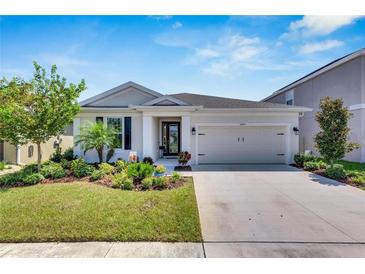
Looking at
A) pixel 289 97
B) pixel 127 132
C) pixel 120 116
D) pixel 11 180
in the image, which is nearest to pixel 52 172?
pixel 11 180

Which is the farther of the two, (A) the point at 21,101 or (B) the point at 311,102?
(B) the point at 311,102


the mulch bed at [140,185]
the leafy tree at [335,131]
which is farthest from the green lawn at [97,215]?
the leafy tree at [335,131]

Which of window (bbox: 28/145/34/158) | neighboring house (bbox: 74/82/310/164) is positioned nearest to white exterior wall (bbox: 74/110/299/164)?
neighboring house (bbox: 74/82/310/164)

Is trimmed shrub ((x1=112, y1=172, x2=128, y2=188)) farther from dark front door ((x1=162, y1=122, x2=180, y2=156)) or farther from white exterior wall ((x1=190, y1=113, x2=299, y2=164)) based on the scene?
dark front door ((x1=162, y1=122, x2=180, y2=156))

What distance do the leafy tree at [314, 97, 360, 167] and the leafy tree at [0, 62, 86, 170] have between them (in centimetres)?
1103

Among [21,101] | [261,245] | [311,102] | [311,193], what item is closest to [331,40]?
[311,193]

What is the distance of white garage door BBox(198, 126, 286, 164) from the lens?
1295cm

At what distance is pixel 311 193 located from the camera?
7180 millimetres

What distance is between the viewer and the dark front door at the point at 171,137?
16.3m

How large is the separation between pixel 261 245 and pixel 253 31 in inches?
242

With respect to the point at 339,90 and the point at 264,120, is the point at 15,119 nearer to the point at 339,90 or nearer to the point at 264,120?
the point at 264,120

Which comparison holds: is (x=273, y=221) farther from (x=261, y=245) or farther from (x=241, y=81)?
(x=241, y=81)

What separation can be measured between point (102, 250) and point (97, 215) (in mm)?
1369

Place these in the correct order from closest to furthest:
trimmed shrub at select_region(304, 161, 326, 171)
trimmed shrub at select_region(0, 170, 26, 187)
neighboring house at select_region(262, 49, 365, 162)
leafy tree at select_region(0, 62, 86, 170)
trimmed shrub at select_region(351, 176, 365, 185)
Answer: trimmed shrub at select_region(0, 170, 26, 187)
leafy tree at select_region(0, 62, 86, 170)
trimmed shrub at select_region(351, 176, 365, 185)
trimmed shrub at select_region(304, 161, 326, 171)
neighboring house at select_region(262, 49, 365, 162)
